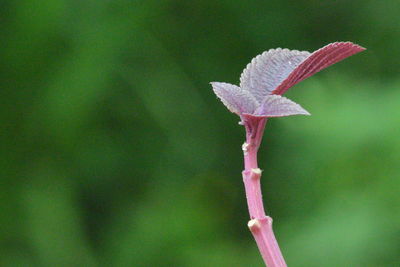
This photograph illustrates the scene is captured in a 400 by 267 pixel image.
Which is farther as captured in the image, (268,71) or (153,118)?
(153,118)

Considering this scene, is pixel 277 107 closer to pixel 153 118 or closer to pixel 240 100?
pixel 240 100

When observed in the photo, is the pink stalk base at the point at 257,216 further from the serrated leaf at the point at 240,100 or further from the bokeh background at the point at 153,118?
the bokeh background at the point at 153,118

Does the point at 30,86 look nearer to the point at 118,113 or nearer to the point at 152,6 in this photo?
the point at 118,113

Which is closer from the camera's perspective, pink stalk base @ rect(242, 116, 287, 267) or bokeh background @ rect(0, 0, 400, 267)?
pink stalk base @ rect(242, 116, 287, 267)

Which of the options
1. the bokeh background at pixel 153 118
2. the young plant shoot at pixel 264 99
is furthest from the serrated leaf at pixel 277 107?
the bokeh background at pixel 153 118

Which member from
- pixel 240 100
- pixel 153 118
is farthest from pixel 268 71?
pixel 153 118

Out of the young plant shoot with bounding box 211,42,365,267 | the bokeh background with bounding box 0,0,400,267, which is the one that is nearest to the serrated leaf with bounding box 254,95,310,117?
the young plant shoot with bounding box 211,42,365,267

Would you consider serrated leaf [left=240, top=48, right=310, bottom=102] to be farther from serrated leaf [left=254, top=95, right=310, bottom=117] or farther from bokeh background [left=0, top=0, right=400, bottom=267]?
bokeh background [left=0, top=0, right=400, bottom=267]

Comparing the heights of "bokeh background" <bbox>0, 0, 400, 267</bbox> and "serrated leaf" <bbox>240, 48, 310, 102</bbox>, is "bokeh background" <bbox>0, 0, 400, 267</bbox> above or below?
above
